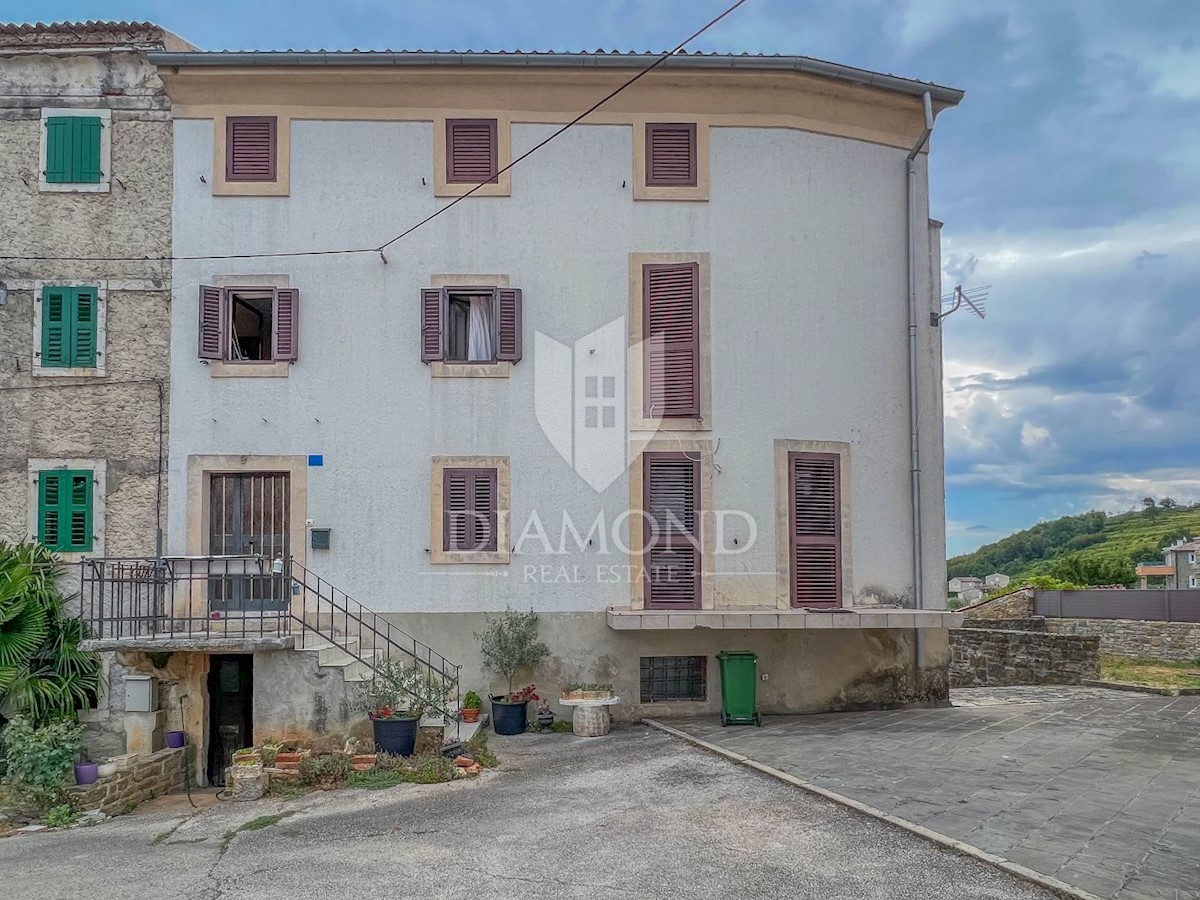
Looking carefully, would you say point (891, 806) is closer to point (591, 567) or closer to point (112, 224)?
point (591, 567)

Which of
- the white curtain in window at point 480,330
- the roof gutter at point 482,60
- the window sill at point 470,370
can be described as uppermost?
the roof gutter at point 482,60

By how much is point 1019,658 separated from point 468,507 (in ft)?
40.7

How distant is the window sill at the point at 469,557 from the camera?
11.9m

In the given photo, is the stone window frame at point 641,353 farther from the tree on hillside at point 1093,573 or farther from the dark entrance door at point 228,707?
the tree on hillside at point 1093,573

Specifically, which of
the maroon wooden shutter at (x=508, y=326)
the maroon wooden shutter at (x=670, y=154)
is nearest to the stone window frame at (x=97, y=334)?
the maroon wooden shutter at (x=508, y=326)

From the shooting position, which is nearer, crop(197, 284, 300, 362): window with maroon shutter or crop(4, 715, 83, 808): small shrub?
crop(4, 715, 83, 808): small shrub

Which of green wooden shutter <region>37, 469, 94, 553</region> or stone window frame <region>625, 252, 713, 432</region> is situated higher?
stone window frame <region>625, 252, 713, 432</region>

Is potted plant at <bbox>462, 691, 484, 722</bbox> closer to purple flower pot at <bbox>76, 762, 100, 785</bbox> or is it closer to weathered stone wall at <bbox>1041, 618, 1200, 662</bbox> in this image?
purple flower pot at <bbox>76, 762, 100, 785</bbox>

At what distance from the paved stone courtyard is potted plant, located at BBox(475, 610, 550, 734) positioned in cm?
199

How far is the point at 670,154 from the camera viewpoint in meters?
12.4

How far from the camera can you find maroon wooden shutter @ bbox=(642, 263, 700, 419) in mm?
12133

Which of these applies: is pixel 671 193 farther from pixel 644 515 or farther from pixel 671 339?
pixel 644 515

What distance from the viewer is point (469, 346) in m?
12.3

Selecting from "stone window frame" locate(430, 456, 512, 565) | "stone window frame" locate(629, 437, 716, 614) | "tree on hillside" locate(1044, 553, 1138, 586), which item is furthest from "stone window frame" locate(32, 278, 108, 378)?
"tree on hillside" locate(1044, 553, 1138, 586)
